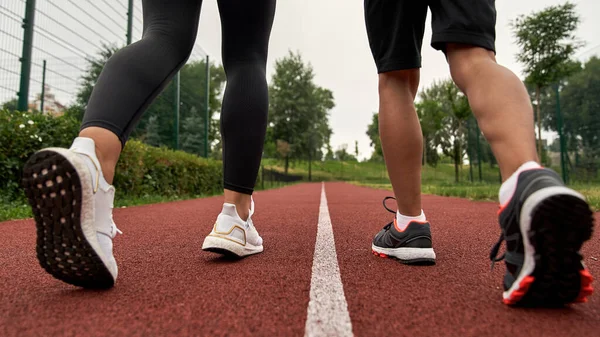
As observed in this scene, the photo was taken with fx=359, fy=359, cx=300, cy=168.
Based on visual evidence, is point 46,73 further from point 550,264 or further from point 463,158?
point 463,158

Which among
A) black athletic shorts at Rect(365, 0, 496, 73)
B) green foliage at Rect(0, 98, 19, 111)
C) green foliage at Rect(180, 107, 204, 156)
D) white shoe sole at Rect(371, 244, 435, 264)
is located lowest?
white shoe sole at Rect(371, 244, 435, 264)

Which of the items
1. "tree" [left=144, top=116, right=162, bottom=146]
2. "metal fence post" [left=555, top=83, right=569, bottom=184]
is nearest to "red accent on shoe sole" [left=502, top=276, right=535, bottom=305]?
"tree" [left=144, top=116, right=162, bottom=146]

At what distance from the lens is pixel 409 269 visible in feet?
4.75

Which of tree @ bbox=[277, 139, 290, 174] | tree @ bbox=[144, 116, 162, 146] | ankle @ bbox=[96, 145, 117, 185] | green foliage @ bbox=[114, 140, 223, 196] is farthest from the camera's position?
tree @ bbox=[277, 139, 290, 174]

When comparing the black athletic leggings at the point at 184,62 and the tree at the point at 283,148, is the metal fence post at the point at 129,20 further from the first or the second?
the tree at the point at 283,148

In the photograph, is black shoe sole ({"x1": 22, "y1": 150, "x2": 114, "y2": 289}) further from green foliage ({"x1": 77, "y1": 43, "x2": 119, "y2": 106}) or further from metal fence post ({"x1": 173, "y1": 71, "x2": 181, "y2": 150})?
metal fence post ({"x1": 173, "y1": 71, "x2": 181, "y2": 150})

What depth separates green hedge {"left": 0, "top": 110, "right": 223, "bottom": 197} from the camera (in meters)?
4.45

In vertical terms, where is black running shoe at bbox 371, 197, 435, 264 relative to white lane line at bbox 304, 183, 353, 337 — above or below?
above

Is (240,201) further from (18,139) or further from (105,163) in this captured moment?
(18,139)

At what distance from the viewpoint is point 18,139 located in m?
4.50

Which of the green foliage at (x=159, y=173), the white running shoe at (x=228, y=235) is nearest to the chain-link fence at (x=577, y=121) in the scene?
the green foliage at (x=159, y=173)

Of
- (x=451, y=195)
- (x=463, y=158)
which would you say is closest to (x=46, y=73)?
(x=451, y=195)

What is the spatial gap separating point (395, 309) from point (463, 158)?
22.9m

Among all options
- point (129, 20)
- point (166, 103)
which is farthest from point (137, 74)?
point (166, 103)
